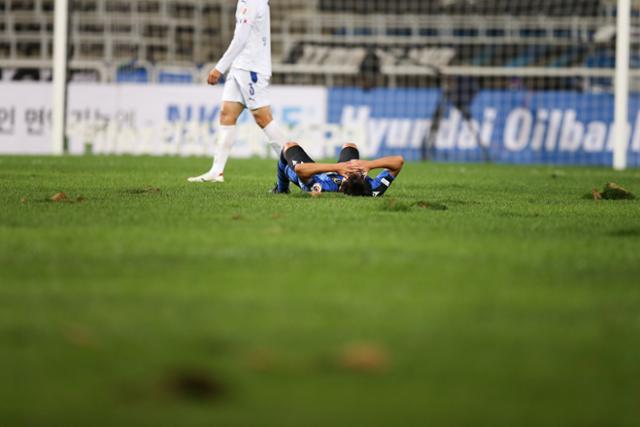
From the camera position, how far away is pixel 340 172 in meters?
7.87

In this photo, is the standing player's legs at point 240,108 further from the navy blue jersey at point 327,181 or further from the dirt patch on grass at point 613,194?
the dirt patch on grass at point 613,194

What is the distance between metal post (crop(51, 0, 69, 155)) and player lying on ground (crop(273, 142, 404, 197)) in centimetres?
964

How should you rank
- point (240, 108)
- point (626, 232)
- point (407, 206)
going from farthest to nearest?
point (240, 108) < point (407, 206) < point (626, 232)

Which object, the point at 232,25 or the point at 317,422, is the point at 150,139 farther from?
the point at 317,422

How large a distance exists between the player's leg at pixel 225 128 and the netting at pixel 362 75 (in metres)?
7.89

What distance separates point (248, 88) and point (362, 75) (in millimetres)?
10405

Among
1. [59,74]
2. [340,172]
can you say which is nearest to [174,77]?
[59,74]

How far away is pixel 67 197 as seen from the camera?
7.68 m

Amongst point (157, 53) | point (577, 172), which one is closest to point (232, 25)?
point (157, 53)

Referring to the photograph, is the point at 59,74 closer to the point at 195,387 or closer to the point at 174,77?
the point at 174,77

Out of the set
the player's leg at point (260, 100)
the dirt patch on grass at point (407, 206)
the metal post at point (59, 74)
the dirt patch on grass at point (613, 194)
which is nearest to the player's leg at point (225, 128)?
the player's leg at point (260, 100)

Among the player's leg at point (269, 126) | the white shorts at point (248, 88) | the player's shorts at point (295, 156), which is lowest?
the player's shorts at point (295, 156)

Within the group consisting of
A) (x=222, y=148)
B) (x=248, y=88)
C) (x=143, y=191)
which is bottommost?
(x=143, y=191)

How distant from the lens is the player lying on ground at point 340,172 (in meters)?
7.73
